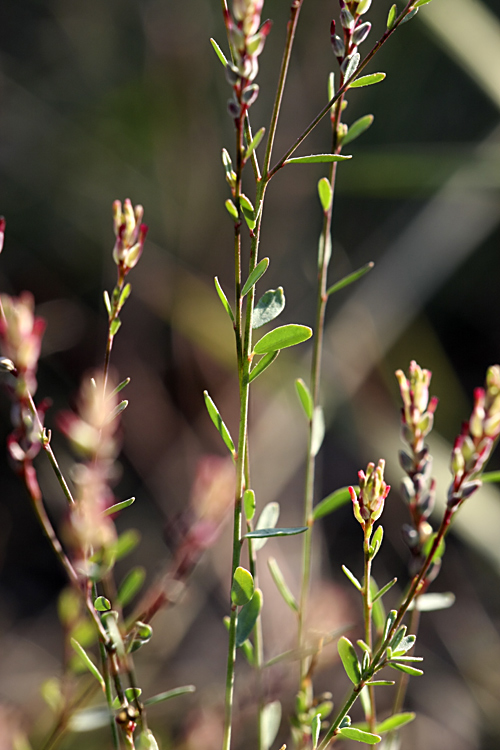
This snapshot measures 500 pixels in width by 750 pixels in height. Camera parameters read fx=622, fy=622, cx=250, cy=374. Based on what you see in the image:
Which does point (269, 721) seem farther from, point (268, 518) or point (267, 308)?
point (267, 308)

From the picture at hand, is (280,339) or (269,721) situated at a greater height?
(280,339)

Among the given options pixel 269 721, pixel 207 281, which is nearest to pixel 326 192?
pixel 269 721

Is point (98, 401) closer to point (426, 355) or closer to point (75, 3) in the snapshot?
point (426, 355)

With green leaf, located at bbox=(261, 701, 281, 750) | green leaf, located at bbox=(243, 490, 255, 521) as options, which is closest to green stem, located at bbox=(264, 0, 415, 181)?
green leaf, located at bbox=(243, 490, 255, 521)

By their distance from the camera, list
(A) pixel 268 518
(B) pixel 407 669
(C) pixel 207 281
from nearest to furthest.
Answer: (B) pixel 407 669, (A) pixel 268 518, (C) pixel 207 281

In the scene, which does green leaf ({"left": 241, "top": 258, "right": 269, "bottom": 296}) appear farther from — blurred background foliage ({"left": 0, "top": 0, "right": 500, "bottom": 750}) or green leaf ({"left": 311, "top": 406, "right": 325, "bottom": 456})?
blurred background foliage ({"left": 0, "top": 0, "right": 500, "bottom": 750})

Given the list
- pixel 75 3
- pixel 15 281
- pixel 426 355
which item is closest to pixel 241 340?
pixel 426 355
